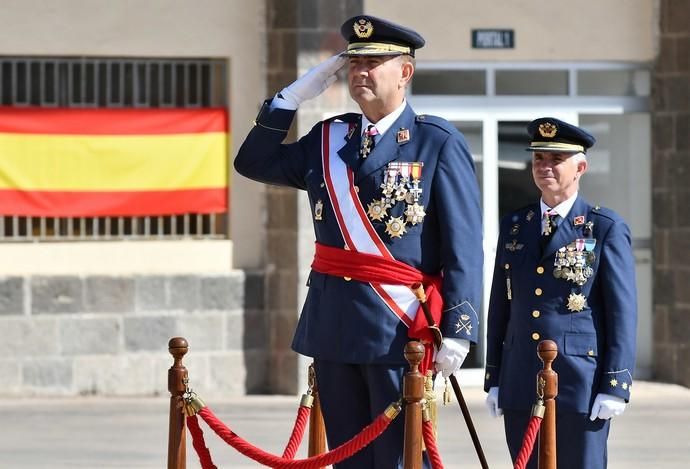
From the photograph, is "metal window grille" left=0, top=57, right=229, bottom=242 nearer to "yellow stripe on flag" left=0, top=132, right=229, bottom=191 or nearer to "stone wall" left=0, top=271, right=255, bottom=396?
"yellow stripe on flag" left=0, top=132, right=229, bottom=191

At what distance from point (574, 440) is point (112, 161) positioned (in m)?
6.80

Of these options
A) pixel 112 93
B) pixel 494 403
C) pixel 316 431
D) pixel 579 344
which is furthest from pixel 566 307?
pixel 112 93

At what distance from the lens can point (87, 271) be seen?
1227 cm

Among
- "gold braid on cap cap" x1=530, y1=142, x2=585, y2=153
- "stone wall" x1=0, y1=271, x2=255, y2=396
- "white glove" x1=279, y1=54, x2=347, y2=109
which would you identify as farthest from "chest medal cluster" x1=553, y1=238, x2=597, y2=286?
"stone wall" x1=0, y1=271, x2=255, y2=396

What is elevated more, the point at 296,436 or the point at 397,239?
the point at 397,239

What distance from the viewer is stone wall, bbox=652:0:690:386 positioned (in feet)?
42.5

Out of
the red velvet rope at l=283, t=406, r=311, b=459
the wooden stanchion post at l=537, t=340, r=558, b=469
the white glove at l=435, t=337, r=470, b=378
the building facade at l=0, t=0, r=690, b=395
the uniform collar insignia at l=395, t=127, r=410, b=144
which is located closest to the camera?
the white glove at l=435, t=337, r=470, b=378

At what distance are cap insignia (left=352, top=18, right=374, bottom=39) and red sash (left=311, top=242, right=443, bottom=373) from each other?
744mm

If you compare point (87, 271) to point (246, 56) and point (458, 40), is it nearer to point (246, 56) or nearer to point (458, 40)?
point (246, 56)

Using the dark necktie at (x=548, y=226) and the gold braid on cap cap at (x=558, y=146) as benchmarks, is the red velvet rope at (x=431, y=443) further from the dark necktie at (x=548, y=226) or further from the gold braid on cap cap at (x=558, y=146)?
the gold braid on cap cap at (x=558, y=146)

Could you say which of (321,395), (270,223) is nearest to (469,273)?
(321,395)

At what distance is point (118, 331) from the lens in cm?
1219

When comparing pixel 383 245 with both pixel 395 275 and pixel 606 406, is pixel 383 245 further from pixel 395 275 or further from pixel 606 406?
pixel 606 406

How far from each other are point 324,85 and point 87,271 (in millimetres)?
6552
